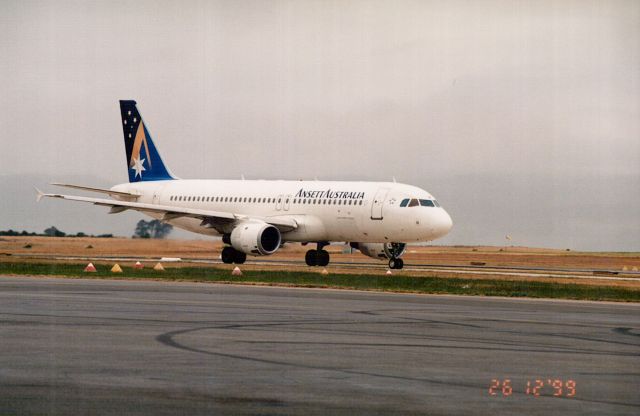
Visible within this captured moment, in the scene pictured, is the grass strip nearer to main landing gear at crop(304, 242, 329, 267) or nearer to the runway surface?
the runway surface

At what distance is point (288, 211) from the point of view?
185ft

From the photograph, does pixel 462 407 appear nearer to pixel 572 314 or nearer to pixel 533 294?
pixel 572 314

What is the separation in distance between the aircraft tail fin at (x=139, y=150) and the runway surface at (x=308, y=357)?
36960 millimetres

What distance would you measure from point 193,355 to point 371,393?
4201mm

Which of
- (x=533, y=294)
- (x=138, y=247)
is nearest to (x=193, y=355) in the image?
(x=533, y=294)

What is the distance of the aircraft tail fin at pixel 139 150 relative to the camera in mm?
65250

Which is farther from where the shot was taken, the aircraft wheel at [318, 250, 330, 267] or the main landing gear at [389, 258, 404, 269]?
the aircraft wheel at [318, 250, 330, 267]

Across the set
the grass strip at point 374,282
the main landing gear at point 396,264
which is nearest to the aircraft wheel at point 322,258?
the main landing gear at point 396,264

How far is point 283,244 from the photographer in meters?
57.7
